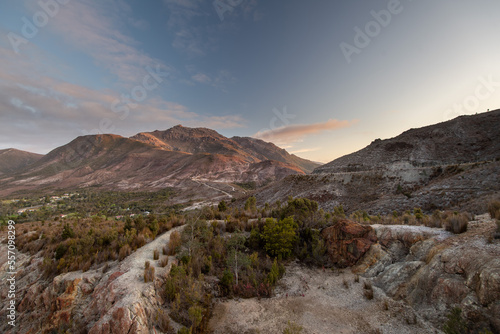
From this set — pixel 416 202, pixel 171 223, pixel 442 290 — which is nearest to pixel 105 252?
pixel 171 223

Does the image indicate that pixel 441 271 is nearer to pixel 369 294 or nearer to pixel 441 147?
pixel 369 294

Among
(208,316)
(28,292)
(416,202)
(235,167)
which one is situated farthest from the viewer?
(235,167)

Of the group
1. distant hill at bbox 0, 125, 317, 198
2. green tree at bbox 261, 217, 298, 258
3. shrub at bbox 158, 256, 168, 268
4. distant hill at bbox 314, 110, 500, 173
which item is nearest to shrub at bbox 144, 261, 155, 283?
shrub at bbox 158, 256, 168, 268

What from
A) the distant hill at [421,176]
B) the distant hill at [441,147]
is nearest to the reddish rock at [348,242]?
the distant hill at [421,176]

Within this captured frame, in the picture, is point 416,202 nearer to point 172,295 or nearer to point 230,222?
point 230,222

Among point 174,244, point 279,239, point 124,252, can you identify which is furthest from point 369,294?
point 124,252

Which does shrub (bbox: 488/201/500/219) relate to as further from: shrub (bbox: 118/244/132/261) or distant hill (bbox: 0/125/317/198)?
distant hill (bbox: 0/125/317/198)
